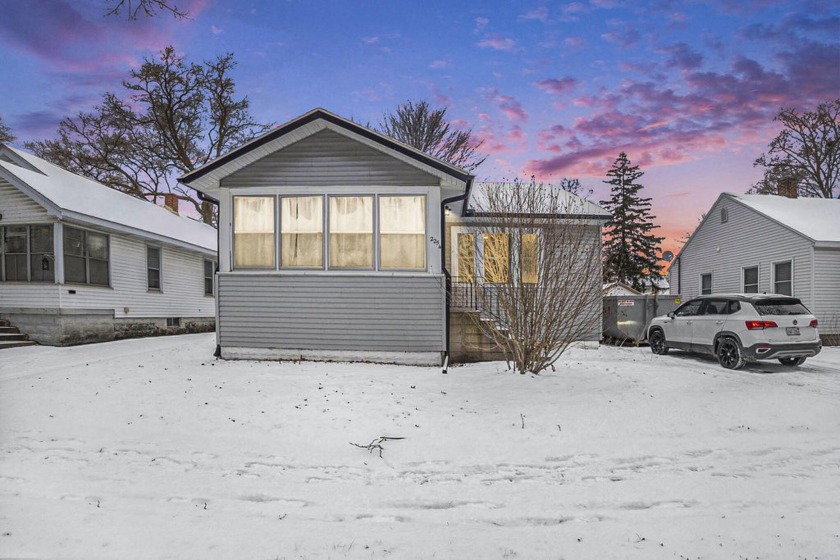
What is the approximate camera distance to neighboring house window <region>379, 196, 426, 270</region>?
9.83m

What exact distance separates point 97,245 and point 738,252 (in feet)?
76.4

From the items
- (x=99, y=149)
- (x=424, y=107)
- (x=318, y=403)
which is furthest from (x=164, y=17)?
(x=99, y=149)

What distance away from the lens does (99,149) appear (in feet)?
82.7

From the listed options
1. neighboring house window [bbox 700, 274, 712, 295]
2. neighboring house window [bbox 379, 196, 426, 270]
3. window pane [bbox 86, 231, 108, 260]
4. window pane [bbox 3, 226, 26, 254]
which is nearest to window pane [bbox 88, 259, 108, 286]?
window pane [bbox 86, 231, 108, 260]

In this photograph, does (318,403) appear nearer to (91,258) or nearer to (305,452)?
(305,452)

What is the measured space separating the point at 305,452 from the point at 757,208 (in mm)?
19557

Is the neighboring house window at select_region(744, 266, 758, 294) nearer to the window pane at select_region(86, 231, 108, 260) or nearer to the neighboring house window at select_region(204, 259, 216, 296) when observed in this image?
the neighboring house window at select_region(204, 259, 216, 296)

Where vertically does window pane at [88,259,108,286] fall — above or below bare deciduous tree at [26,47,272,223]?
below

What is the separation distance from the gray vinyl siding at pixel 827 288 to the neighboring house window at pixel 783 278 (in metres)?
0.89

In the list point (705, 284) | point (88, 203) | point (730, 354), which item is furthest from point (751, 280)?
point (88, 203)

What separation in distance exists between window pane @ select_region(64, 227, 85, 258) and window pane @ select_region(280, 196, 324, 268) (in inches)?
287

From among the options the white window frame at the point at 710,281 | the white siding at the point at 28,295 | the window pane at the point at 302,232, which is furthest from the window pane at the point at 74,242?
the white window frame at the point at 710,281

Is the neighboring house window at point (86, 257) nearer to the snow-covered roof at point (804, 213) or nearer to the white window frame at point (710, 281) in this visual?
the snow-covered roof at point (804, 213)

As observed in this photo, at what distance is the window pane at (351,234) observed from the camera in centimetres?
985
